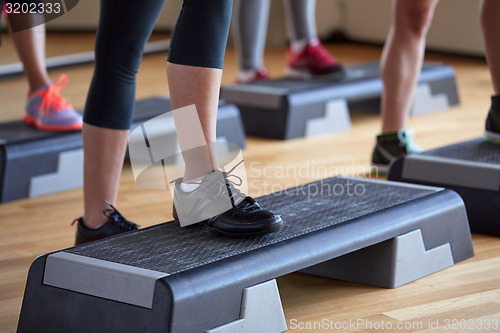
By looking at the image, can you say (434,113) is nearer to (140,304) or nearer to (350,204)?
(350,204)

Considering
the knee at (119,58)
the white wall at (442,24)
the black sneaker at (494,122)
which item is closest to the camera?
the knee at (119,58)

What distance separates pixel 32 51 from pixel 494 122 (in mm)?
1284

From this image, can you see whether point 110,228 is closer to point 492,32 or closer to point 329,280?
point 329,280

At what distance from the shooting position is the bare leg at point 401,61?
85.7 inches

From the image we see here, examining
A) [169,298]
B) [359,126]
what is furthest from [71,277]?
[359,126]

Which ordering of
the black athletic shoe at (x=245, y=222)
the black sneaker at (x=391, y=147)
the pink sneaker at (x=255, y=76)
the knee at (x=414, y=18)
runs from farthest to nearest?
the pink sneaker at (x=255, y=76) → the black sneaker at (x=391, y=147) → the knee at (x=414, y=18) → the black athletic shoe at (x=245, y=222)

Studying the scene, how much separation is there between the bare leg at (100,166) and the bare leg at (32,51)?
87 centimetres

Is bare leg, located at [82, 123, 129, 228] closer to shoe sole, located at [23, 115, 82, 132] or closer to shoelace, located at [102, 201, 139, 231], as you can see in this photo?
shoelace, located at [102, 201, 139, 231]

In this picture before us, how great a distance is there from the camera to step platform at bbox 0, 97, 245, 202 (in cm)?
214

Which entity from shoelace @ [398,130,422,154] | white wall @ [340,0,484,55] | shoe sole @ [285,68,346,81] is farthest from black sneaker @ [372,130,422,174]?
white wall @ [340,0,484,55]

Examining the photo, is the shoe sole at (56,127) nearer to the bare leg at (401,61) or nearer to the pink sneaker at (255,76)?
the bare leg at (401,61)

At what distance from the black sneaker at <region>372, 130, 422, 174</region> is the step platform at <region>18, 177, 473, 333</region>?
68 centimetres

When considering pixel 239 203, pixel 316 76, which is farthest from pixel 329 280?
pixel 316 76

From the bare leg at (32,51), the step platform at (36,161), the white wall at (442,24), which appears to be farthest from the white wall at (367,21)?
the step platform at (36,161)
